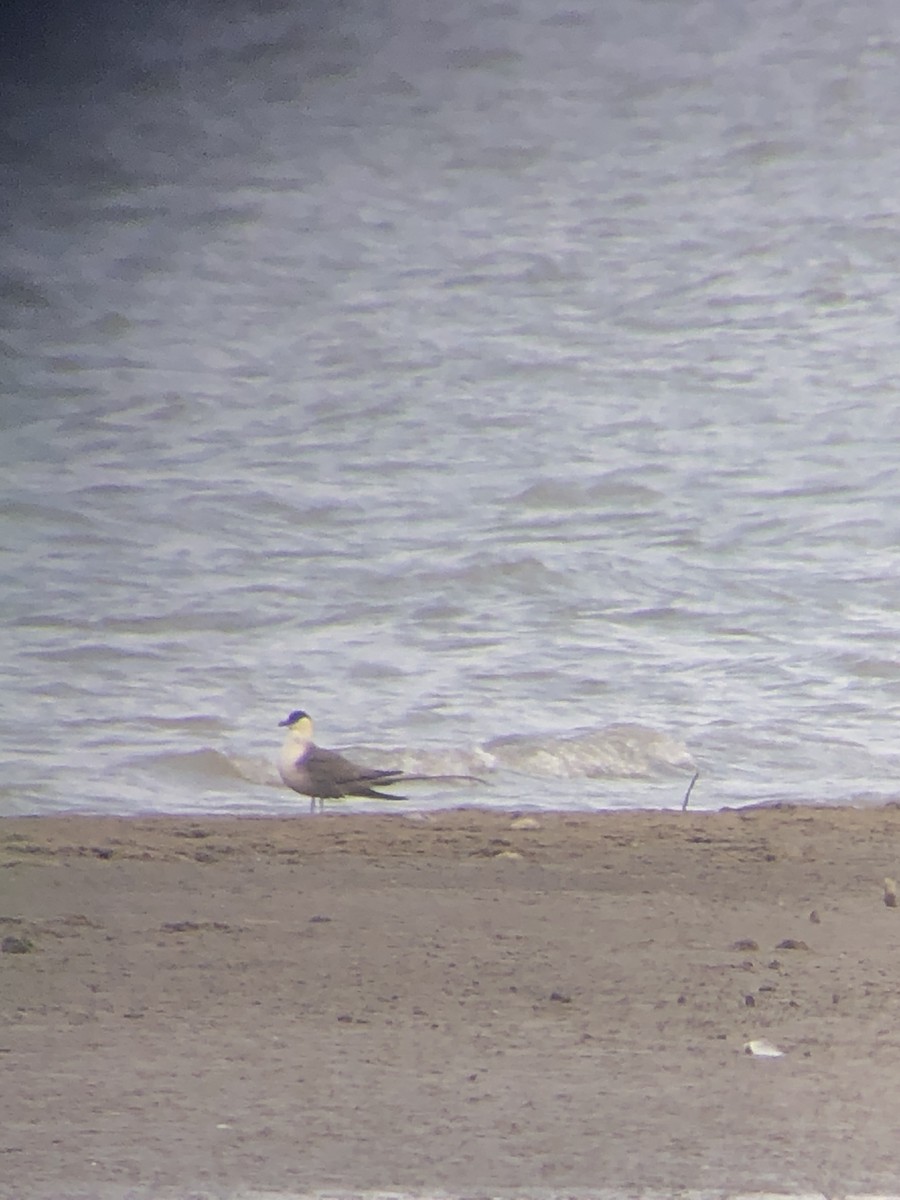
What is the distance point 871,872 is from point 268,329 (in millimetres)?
7409

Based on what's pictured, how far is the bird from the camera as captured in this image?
646 cm

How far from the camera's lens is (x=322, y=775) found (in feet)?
21.2

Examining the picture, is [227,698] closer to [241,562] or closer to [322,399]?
[241,562]

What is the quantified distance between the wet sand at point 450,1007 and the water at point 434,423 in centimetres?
146

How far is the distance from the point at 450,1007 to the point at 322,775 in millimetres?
2740

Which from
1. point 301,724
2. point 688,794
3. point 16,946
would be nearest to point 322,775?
point 301,724

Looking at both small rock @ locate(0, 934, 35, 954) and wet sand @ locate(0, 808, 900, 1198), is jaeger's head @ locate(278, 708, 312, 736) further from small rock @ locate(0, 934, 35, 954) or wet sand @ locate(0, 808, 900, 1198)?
small rock @ locate(0, 934, 35, 954)

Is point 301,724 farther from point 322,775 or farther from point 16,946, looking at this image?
point 16,946

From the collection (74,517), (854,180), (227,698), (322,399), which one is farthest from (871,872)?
(854,180)

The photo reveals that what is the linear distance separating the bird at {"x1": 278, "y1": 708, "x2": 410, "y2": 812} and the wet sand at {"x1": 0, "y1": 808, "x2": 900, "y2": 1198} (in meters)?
0.51

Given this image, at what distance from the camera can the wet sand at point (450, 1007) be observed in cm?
285

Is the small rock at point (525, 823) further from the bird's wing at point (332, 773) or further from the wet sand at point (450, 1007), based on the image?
the bird's wing at point (332, 773)

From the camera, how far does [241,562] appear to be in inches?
380

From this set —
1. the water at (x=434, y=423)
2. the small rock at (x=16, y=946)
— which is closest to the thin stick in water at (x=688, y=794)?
the water at (x=434, y=423)
